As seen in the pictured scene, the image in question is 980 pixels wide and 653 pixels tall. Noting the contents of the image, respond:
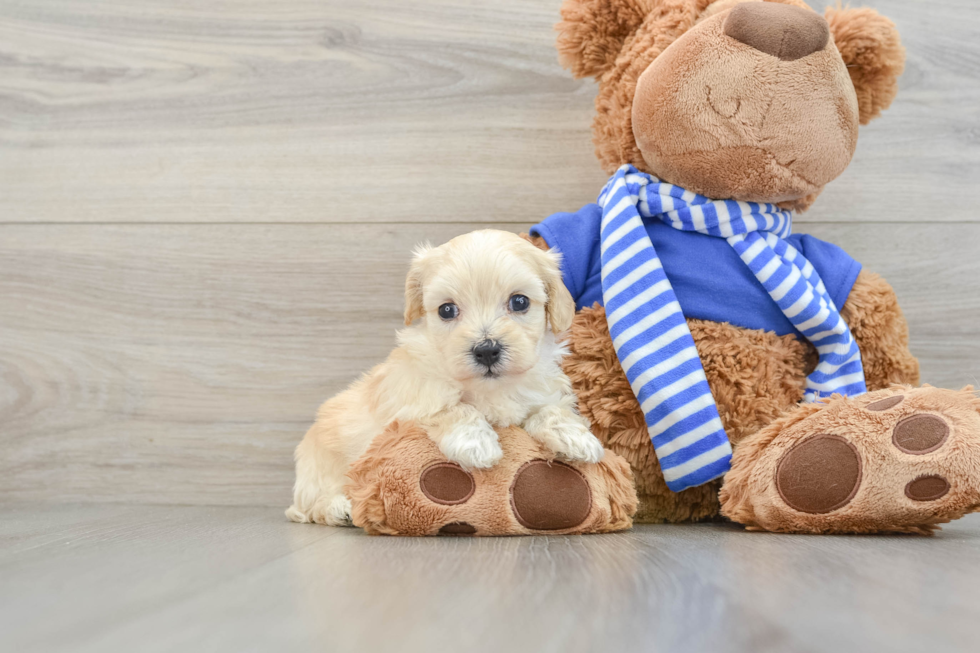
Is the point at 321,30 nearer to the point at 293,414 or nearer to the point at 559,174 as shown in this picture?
the point at 559,174

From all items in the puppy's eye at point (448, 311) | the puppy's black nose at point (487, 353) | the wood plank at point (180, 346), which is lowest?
the wood plank at point (180, 346)

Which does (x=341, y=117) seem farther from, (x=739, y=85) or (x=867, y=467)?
(x=867, y=467)

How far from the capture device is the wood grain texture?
0.51 metres

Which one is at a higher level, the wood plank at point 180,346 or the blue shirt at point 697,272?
the blue shirt at point 697,272

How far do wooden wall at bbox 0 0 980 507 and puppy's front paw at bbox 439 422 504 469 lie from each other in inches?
22.4

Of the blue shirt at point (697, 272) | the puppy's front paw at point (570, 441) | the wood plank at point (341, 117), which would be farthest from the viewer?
the wood plank at point (341, 117)

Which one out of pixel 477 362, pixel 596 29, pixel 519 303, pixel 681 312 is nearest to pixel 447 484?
pixel 477 362

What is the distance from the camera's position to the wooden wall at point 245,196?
1.49 meters

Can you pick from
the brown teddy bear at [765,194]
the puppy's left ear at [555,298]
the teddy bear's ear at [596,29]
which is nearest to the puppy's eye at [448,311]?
the puppy's left ear at [555,298]

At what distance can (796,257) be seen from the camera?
1.21 meters

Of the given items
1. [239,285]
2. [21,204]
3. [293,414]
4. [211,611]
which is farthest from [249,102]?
[211,611]

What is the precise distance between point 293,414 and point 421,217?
0.50m

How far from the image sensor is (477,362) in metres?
0.95

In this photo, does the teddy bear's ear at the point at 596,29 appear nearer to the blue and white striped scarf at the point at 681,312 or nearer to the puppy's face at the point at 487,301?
the blue and white striped scarf at the point at 681,312
